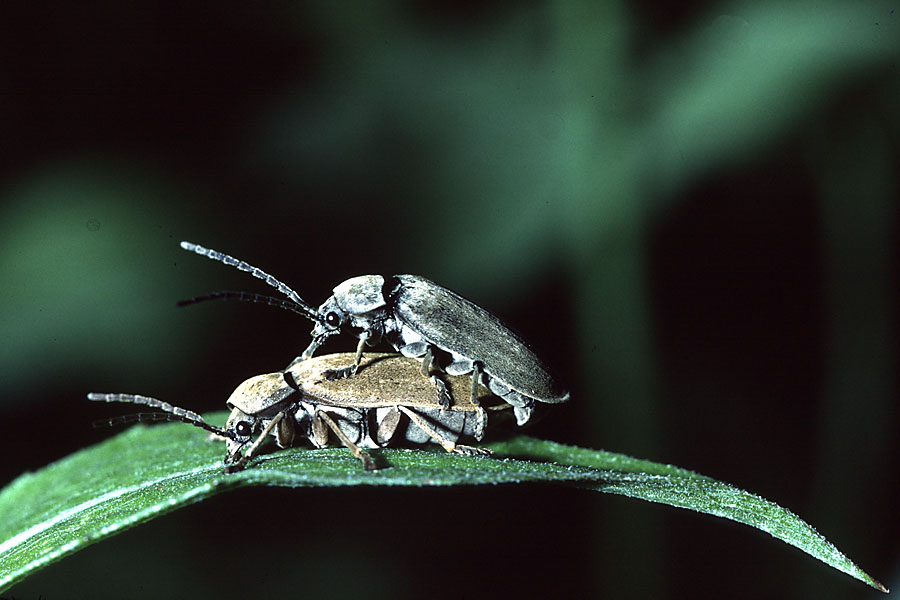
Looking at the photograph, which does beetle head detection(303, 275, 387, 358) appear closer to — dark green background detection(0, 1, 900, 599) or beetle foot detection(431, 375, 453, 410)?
beetle foot detection(431, 375, 453, 410)

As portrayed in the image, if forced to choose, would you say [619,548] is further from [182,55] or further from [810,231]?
[182,55]

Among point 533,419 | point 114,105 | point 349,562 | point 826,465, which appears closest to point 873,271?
point 826,465

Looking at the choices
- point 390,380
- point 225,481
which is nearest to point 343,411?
point 390,380

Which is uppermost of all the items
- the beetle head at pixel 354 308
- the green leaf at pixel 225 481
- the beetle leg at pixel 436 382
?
the beetle head at pixel 354 308

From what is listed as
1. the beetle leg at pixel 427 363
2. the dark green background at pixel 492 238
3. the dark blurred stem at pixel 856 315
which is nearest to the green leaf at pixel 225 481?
the beetle leg at pixel 427 363

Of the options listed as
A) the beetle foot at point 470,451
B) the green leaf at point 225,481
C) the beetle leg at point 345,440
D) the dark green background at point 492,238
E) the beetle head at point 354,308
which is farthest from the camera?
the dark green background at point 492,238

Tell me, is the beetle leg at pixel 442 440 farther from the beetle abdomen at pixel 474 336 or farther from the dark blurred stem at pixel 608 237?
the dark blurred stem at pixel 608 237

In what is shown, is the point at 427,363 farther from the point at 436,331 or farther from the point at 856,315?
the point at 856,315
